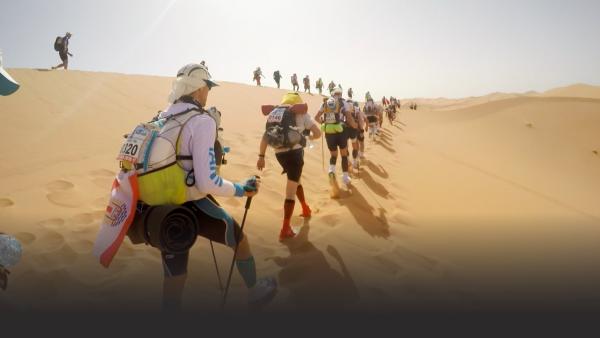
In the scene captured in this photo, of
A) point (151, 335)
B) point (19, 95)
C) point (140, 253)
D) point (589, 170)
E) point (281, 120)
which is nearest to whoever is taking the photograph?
point (151, 335)

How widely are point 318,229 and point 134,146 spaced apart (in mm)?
3267

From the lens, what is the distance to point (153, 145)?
2.16 meters

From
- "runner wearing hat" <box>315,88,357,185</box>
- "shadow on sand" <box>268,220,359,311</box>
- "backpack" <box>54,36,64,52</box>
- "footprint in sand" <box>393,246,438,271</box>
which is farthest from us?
"backpack" <box>54,36,64,52</box>

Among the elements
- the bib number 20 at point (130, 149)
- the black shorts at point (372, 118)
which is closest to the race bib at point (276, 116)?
the bib number 20 at point (130, 149)

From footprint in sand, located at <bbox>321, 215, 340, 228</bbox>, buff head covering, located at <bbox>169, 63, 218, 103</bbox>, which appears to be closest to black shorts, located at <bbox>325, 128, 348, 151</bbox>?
footprint in sand, located at <bbox>321, 215, 340, 228</bbox>

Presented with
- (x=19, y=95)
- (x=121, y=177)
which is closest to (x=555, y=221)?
(x=121, y=177)

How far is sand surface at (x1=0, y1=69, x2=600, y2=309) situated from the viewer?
3344 millimetres

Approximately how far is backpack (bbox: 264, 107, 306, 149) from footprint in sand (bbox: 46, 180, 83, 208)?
2.99 meters

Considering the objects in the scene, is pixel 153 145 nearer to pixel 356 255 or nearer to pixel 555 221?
pixel 356 255

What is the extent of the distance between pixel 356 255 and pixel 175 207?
8.57ft

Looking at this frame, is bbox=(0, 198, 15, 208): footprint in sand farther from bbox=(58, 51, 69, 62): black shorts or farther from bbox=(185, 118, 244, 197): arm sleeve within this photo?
bbox=(58, 51, 69, 62): black shorts

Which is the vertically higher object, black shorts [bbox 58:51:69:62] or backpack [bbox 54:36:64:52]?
backpack [bbox 54:36:64:52]

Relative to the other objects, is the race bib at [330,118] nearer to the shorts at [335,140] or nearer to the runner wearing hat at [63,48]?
the shorts at [335,140]

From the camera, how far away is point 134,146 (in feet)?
7.04
